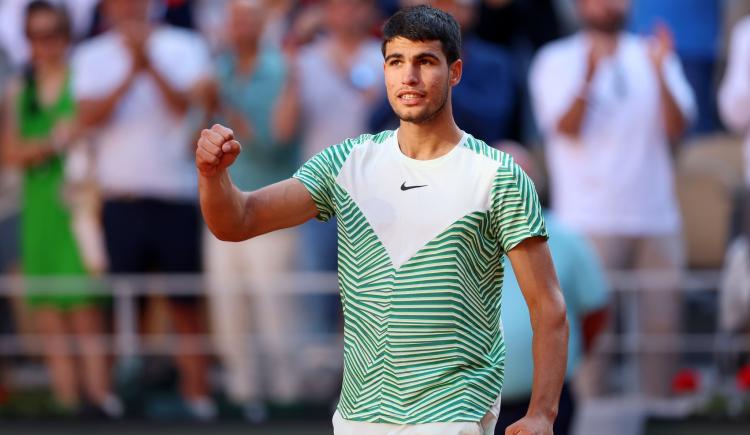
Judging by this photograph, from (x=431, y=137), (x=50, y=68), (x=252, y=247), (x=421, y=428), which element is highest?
(x=431, y=137)

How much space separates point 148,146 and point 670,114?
121 inches

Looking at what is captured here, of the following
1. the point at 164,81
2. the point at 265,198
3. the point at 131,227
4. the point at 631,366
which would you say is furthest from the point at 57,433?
the point at 265,198

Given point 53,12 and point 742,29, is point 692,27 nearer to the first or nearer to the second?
point 742,29

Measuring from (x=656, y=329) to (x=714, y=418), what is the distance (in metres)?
0.62

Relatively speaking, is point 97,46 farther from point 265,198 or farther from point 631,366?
point 265,198

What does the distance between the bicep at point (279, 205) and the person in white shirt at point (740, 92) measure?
16.2 ft

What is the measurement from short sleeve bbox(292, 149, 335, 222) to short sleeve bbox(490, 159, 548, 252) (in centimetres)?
48

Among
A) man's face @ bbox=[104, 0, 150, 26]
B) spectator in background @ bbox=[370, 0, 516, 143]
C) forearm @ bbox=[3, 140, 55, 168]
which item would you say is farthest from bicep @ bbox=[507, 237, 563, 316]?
forearm @ bbox=[3, 140, 55, 168]

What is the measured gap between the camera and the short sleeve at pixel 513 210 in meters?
4.05

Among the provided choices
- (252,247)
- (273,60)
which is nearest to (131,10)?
(273,60)

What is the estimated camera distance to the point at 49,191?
368 inches

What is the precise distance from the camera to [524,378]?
253 inches

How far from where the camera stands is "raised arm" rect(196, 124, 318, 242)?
157 inches

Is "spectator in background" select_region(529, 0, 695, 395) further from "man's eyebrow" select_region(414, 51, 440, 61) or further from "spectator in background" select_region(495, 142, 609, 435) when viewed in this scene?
"man's eyebrow" select_region(414, 51, 440, 61)
